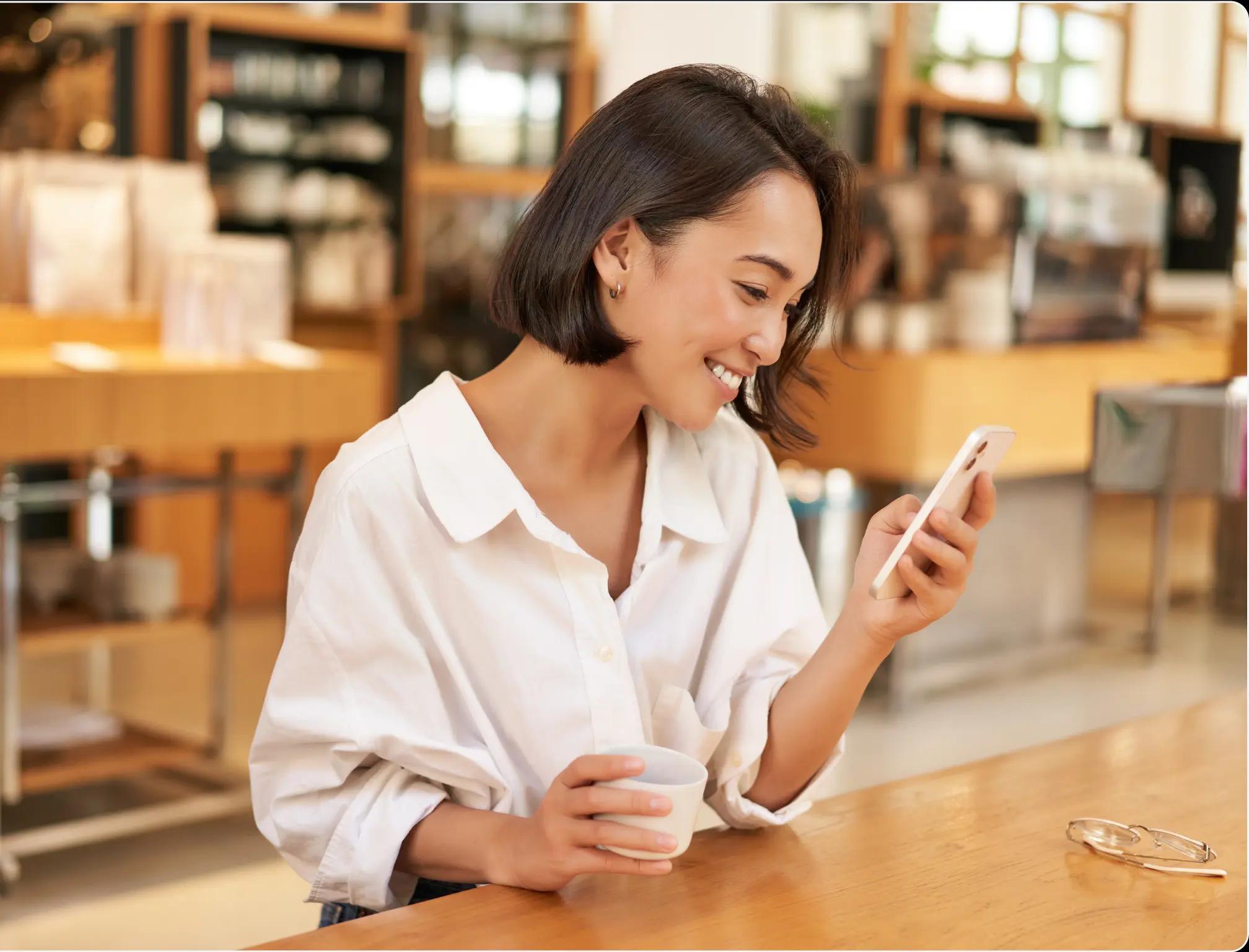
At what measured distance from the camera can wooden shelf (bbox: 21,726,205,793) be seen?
10.7 ft

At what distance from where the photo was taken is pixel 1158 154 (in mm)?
7609

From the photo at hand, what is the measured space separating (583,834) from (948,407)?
3.69m

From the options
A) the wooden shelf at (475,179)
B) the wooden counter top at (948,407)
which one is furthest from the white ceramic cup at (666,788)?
the wooden shelf at (475,179)

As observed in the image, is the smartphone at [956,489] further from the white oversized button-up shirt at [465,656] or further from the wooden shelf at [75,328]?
the wooden shelf at [75,328]

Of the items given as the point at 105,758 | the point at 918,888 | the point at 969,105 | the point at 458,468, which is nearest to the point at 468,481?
the point at 458,468

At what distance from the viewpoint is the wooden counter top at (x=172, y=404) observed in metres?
3.01

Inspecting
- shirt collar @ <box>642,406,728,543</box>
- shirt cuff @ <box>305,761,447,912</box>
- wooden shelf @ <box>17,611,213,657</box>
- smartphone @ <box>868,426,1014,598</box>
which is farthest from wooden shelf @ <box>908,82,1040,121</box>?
shirt cuff @ <box>305,761,447,912</box>

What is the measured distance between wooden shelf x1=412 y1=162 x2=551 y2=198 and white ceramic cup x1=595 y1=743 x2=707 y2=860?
5.26 metres

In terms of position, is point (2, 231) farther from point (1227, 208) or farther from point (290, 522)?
point (1227, 208)

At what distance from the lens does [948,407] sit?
4.60m

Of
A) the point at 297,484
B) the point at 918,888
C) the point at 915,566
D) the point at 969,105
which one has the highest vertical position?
the point at 969,105

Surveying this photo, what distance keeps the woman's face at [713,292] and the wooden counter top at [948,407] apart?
9.64 ft

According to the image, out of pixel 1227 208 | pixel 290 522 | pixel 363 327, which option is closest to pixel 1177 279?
pixel 1227 208

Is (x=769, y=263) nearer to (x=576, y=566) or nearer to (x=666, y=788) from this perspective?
(x=576, y=566)
